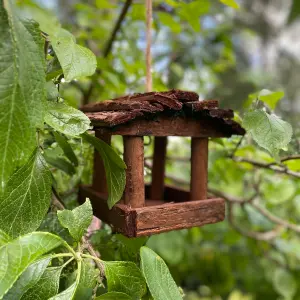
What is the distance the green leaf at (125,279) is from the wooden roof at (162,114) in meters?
0.17

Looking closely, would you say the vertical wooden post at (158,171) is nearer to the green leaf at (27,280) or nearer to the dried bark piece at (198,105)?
the dried bark piece at (198,105)

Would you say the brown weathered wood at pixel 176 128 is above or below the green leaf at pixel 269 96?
below

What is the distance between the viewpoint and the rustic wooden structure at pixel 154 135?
50cm

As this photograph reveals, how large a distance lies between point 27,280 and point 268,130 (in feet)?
1.10

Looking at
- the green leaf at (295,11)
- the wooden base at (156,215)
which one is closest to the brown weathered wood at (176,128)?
the wooden base at (156,215)

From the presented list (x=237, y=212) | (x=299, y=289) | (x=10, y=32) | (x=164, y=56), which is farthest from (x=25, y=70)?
(x=237, y=212)

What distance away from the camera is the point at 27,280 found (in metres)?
0.37

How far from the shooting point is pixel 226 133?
63 cm

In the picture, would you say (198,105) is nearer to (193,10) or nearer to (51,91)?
(51,91)

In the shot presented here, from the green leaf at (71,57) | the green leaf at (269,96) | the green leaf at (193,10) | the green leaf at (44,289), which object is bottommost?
the green leaf at (44,289)

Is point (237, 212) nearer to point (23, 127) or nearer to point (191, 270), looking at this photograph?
point (191, 270)

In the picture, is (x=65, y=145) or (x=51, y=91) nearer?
(x=51, y=91)

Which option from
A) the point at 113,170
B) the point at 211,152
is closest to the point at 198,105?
the point at 113,170

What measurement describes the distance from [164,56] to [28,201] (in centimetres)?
131
